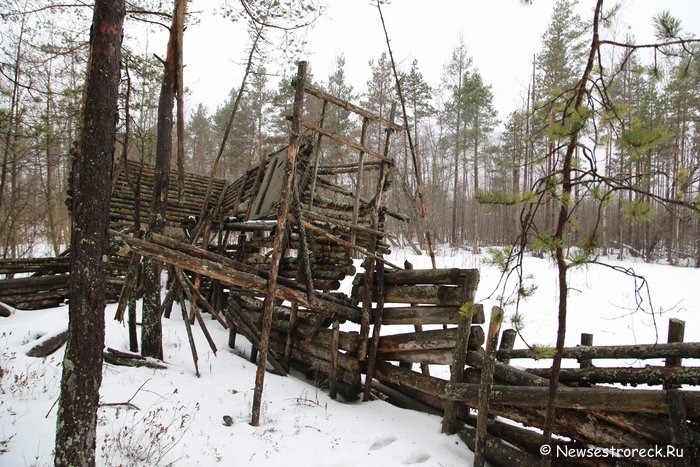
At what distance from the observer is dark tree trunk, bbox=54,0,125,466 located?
2.94m

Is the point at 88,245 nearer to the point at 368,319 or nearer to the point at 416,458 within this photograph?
the point at 416,458

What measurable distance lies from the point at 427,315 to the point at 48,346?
5750 mm

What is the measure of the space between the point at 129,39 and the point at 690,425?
12.3m

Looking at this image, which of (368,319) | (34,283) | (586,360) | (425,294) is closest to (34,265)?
(34,283)

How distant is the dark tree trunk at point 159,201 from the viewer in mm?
6484

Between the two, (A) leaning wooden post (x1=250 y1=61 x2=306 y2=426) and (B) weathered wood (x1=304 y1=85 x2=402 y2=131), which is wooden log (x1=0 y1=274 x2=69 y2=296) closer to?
(A) leaning wooden post (x1=250 y1=61 x2=306 y2=426)

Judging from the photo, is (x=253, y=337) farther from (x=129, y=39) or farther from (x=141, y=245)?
(x=129, y=39)

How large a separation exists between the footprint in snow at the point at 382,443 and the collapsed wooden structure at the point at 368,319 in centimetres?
81

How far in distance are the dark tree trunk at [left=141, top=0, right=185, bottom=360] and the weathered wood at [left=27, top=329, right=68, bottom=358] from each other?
3.77 ft

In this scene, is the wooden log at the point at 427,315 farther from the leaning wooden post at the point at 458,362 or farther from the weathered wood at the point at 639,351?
the weathered wood at the point at 639,351

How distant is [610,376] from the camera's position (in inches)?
162

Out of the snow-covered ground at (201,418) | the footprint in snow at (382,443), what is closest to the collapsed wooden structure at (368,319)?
the snow-covered ground at (201,418)

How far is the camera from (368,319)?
6.32m

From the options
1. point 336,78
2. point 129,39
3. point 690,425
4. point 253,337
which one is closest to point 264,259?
point 253,337
